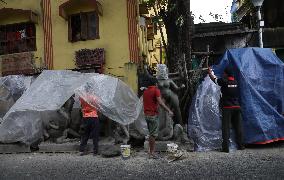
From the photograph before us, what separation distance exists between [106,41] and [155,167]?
27.0 feet

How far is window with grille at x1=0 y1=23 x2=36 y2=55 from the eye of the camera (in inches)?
656

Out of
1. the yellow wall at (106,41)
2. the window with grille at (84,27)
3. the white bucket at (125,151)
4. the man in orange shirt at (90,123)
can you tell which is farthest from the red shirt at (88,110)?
the window with grille at (84,27)

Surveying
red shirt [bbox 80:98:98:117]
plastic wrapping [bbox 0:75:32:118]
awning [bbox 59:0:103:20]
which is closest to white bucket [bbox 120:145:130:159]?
red shirt [bbox 80:98:98:117]

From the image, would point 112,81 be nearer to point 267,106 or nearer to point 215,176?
point 267,106

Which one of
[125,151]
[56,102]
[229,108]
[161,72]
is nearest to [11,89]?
[56,102]

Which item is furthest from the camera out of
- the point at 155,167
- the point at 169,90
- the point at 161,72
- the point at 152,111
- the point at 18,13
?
the point at 18,13

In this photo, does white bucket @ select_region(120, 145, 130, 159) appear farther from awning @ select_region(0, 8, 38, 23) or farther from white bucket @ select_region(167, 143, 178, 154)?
awning @ select_region(0, 8, 38, 23)

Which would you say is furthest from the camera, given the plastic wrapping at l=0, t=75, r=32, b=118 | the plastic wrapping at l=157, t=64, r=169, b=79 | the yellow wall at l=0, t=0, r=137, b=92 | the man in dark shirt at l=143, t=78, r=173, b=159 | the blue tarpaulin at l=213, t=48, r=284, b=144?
the yellow wall at l=0, t=0, r=137, b=92

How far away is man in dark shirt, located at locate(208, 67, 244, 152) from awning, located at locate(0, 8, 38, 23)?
9.00m

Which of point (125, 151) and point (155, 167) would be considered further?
point (125, 151)

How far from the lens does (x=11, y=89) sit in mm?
12836

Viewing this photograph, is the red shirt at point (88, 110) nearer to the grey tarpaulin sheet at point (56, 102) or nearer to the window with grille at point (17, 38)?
the grey tarpaulin sheet at point (56, 102)

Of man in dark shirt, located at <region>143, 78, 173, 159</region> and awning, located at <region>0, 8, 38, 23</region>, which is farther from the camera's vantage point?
awning, located at <region>0, 8, 38, 23</region>

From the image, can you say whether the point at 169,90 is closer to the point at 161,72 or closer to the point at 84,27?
the point at 161,72
